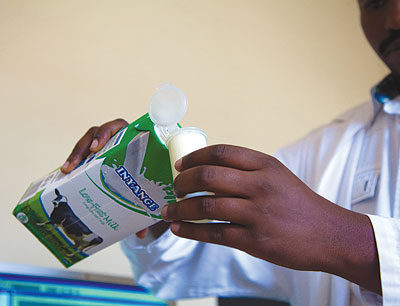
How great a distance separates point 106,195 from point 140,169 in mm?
59

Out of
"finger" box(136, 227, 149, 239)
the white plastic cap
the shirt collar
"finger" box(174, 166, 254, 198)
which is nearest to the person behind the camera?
"finger" box(174, 166, 254, 198)

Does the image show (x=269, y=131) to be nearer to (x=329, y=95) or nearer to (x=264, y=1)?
(x=329, y=95)

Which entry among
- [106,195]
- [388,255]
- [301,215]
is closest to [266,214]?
[301,215]

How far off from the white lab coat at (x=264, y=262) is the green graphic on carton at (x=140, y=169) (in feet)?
0.81

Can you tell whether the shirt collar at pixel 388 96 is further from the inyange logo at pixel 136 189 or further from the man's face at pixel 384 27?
the inyange logo at pixel 136 189

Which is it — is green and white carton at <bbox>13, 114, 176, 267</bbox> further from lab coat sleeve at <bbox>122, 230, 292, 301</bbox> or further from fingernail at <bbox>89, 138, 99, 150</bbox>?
lab coat sleeve at <bbox>122, 230, 292, 301</bbox>

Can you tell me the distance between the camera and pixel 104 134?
709mm

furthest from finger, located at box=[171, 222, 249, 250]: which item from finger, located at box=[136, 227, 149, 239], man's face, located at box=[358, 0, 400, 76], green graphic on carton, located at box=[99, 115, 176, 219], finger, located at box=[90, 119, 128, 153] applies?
man's face, located at box=[358, 0, 400, 76]

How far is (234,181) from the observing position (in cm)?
47

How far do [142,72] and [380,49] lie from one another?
2.05 feet

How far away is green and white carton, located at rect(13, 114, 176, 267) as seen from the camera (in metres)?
0.62

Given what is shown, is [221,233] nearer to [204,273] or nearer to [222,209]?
[222,209]

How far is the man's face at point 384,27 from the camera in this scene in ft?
2.82

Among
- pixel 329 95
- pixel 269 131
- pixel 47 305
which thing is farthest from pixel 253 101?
pixel 47 305
